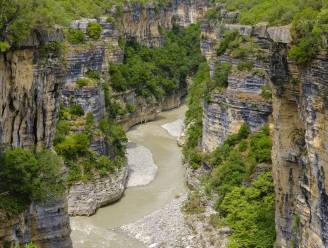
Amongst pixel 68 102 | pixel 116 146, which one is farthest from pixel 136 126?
pixel 68 102

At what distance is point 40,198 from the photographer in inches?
681

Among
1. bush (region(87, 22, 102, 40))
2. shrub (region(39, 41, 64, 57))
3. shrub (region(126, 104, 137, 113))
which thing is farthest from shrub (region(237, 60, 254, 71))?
shrub (region(126, 104, 137, 113))

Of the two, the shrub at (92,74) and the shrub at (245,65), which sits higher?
the shrub at (245,65)

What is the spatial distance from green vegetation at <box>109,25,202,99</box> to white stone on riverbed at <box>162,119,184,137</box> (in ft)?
11.8

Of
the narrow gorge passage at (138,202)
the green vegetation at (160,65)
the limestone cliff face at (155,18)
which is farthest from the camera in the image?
the limestone cliff face at (155,18)

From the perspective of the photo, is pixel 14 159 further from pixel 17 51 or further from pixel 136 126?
pixel 136 126

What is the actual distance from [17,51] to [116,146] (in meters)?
22.0

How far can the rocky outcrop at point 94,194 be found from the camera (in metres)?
32.6

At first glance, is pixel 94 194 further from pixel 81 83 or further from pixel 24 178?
pixel 24 178

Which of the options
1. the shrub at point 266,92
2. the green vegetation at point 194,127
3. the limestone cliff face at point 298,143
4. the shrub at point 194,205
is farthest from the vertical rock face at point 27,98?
the green vegetation at point 194,127

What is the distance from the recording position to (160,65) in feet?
201

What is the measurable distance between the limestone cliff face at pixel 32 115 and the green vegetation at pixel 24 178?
1.20 feet

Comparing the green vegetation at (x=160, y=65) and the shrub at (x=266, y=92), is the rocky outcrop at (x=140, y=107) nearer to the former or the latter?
the green vegetation at (x=160, y=65)

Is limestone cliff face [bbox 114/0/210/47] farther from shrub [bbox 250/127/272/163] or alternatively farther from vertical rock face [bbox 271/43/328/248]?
vertical rock face [bbox 271/43/328/248]
